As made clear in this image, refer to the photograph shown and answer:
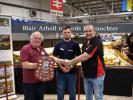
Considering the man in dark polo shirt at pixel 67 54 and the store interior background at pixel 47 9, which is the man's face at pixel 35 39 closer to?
the man in dark polo shirt at pixel 67 54

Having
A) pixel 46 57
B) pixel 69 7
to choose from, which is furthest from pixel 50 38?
pixel 69 7

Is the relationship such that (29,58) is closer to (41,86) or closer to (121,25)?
(41,86)

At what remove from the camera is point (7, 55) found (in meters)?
5.11

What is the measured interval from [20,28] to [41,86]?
2.13m

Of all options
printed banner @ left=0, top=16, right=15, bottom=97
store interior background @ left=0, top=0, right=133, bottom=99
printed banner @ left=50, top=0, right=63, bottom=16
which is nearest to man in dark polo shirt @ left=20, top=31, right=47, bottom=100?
printed banner @ left=0, top=16, right=15, bottom=97

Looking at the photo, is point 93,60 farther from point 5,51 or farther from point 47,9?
point 47,9

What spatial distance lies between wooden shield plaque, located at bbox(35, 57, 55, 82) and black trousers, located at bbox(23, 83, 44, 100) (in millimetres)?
143

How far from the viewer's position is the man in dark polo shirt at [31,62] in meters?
3.24

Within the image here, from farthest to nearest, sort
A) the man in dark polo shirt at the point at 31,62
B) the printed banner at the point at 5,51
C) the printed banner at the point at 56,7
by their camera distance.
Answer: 1. the printed banner at the point at 56,7
2. the printed banner at the point at 5,51
3. the man in dark polo shirt at the point at 31,62

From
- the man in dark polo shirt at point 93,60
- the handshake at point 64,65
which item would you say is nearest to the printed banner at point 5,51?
the handshake at point 64,65

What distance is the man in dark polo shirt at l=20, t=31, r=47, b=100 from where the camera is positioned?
3.24 meters

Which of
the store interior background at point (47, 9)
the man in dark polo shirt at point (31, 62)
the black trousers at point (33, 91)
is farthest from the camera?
the store interior background at point (47, 9)

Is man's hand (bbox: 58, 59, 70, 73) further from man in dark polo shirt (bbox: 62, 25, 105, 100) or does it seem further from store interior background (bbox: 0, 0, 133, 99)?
store interior background (bbox: 0, 0, 133, 99)

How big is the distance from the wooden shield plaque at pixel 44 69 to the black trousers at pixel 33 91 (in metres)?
0.14
